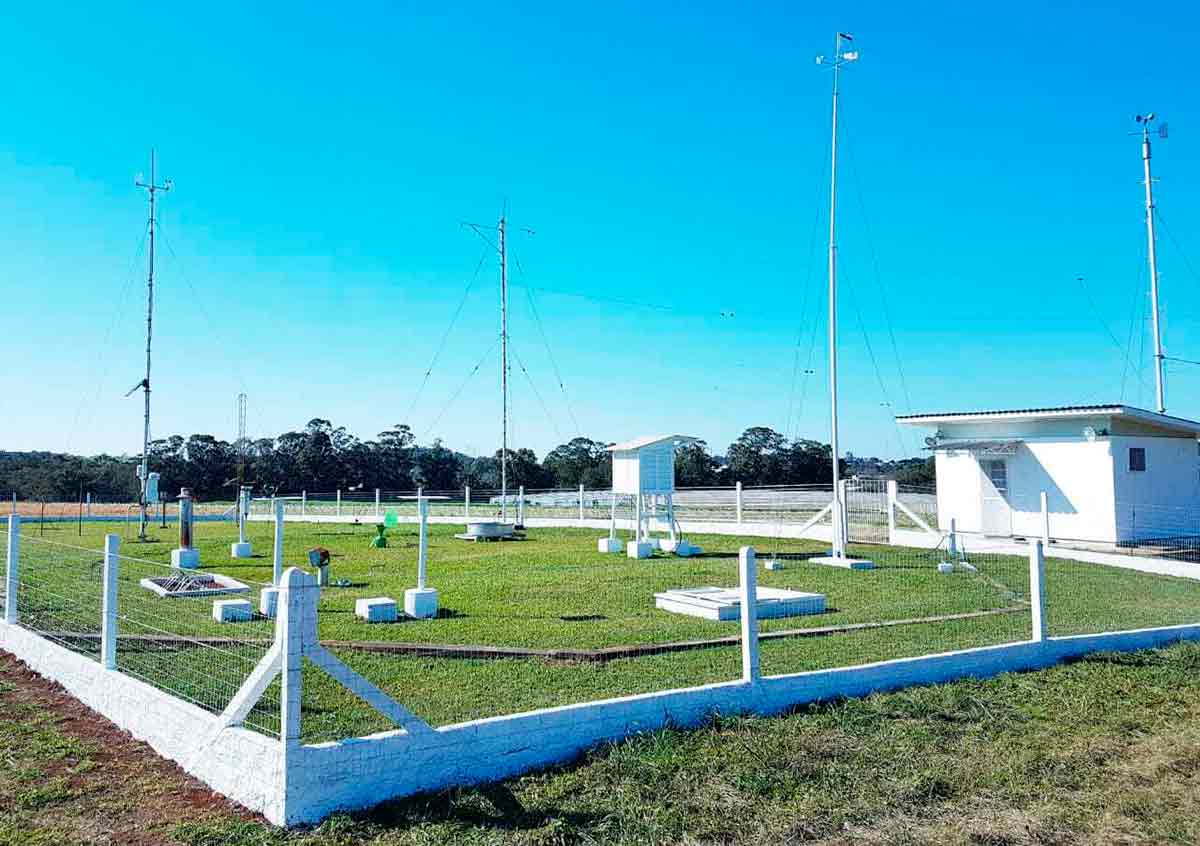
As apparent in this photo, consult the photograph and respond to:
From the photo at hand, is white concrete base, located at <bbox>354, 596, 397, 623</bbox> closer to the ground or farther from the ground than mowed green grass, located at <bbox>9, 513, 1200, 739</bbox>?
farther from the ground

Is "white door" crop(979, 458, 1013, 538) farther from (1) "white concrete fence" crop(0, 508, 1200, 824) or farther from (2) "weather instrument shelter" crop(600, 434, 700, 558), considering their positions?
(1) "white concrete fence" crop(0, 508, 1200, 824)

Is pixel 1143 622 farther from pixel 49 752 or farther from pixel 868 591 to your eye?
pixel 49 752

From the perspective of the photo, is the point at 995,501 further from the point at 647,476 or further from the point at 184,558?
the point at 184,558

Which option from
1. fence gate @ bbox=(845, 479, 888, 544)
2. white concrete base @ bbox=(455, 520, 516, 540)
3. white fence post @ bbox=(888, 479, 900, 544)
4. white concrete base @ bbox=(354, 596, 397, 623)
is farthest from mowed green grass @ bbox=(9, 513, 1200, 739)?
white concrete base @ bbox=(455, 520, 516, 540)

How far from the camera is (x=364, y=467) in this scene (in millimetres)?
56000

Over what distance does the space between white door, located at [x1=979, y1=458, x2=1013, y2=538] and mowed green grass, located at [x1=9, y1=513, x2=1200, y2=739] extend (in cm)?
437

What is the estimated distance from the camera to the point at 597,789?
507 centimetres

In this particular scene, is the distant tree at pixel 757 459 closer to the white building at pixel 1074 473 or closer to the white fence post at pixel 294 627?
the white building at pixel 1074 473

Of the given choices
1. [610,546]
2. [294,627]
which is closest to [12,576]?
[294,627]

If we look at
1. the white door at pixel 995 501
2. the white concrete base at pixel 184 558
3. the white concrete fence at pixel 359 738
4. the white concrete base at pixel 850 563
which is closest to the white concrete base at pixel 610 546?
→ the white concrete base at pixel 850 563

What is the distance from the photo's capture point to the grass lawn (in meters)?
4.53

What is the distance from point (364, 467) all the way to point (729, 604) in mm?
48699

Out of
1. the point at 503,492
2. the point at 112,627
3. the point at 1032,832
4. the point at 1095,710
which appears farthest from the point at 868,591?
the point at 503,492

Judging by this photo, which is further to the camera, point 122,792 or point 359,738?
point 122,792
